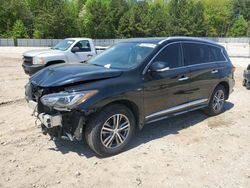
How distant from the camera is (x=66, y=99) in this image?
153 inches

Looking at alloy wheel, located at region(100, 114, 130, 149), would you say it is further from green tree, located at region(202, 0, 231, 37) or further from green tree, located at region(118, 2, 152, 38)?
green tree, located at region(202, 0, 231, 37)

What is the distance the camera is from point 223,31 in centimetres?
9569

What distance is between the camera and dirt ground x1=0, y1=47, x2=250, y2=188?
3.77 metres

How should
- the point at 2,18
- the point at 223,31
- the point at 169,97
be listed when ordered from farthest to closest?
the point at 223,31, the point at 2,18, the point at 169,97

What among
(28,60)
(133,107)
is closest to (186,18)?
(28,60)

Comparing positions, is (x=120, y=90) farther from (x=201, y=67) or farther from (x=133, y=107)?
(x=201, y=67)

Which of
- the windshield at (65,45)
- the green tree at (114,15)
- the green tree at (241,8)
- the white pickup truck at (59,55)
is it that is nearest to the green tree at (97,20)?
the green tree at (114,15)

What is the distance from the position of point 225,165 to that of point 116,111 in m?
1.89

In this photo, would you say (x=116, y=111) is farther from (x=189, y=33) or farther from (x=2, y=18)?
(x=189, y=33)

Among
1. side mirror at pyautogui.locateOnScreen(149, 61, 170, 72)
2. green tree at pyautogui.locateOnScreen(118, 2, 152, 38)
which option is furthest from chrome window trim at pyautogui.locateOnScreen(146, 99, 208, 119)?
green tree at pyautogui.locateOnScreen(118, 2, 152, 38)

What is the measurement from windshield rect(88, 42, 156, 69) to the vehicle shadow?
4.67 ft

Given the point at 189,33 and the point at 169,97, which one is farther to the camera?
the point at 189,33

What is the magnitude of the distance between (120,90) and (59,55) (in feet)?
23.0

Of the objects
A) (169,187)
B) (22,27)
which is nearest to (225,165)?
(169,187)
